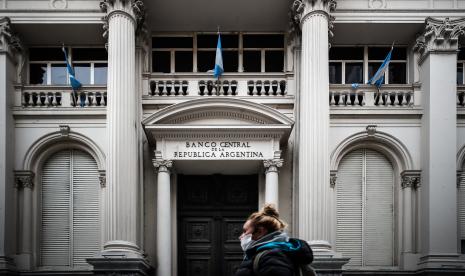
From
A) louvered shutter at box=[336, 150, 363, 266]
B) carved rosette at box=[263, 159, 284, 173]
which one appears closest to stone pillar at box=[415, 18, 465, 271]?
louvered shutter at box=[336, 150, 363, 266]

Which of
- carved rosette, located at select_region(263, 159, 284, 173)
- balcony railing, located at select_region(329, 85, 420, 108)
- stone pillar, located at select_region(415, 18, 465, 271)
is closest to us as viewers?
stone pillar, located at select_region(415, 18, 465, 271)

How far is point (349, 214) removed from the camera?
20.3 metres

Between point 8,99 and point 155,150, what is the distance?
4.59 metres

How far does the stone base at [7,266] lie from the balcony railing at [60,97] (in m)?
4.55

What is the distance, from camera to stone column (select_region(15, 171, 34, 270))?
1981 cm

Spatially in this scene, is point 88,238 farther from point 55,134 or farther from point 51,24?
point 51,24

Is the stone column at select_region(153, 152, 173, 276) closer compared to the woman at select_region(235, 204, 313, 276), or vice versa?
the woman at select_region(235, 204, 313, 276)

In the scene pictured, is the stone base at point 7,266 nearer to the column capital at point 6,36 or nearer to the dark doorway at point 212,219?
the dark doorway at point 212,219

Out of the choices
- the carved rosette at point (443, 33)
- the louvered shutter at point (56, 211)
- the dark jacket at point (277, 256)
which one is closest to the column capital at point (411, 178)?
the carved rosette at point (443, 33)

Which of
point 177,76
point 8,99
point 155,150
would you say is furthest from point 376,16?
point 8,99

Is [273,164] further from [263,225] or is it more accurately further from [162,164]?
[263,225]

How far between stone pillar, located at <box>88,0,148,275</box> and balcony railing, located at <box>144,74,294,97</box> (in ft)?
4.62

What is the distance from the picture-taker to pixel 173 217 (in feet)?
66.3

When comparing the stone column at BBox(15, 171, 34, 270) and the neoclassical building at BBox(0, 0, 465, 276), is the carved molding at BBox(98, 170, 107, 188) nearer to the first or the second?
the neoclassical building at BBox(0, 0, 465, 276)
